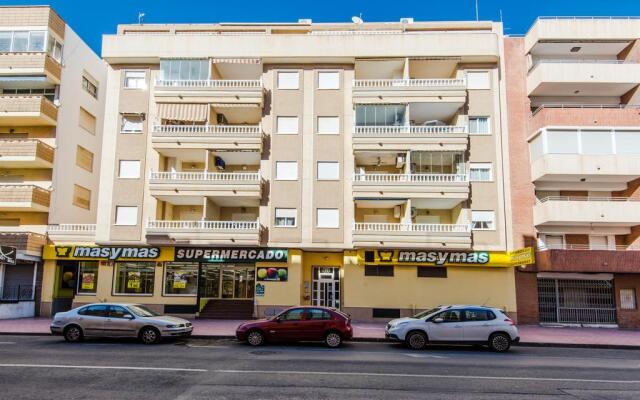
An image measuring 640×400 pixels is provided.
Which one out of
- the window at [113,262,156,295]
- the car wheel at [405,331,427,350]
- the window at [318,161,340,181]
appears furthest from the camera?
the window at [318,161,340,181]

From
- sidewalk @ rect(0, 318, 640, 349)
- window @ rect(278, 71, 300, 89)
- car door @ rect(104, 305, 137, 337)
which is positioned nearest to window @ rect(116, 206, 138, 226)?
sidewalk @ rect(0, 318, 640, 349)

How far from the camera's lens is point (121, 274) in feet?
87.4

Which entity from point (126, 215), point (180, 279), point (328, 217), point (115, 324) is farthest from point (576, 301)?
point (126, 215)

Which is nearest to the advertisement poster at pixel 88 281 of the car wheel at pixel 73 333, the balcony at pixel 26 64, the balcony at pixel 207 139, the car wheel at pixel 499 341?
the balcony at pixel 207 139

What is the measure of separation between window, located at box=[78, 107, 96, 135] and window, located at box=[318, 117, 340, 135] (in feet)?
54.0

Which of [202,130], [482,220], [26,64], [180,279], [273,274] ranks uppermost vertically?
[26,64]

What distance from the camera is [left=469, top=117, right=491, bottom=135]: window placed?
1059 inches

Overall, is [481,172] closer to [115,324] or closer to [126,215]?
[115,324]

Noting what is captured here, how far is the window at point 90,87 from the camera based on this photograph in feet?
104

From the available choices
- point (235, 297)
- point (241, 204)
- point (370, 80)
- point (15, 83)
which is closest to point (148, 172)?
point (241, 204)

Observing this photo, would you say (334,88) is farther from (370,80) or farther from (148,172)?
(148,172)

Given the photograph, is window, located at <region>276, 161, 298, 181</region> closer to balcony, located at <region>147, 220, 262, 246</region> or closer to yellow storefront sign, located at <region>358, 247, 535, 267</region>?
balcony, located at <region>147, 220, 262, 246</region>

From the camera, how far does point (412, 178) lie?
2594 centimetres

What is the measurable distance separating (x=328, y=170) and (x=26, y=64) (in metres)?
19.1
